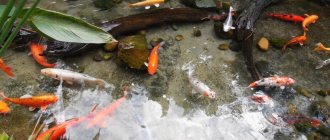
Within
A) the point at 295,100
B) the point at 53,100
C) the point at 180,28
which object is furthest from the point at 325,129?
the point at 53,100

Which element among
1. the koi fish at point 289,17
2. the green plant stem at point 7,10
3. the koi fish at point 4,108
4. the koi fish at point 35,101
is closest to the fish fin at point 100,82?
the koi fish at point 35,101

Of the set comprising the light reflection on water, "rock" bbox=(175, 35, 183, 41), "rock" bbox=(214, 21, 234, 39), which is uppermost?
"rock" bbox=(214, 21, 234, 39)

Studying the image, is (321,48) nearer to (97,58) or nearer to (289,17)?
(289,17)

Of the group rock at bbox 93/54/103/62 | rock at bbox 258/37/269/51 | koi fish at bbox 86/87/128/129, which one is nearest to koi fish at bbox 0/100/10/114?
koi fish at bbox 86/87/128/129

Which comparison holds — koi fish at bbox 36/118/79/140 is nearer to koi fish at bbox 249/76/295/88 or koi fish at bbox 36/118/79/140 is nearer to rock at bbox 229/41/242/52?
koi fish at bbox 249/76/295/88

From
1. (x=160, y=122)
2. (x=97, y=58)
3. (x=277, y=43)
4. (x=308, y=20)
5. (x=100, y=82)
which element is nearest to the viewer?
(x=160, y=122)

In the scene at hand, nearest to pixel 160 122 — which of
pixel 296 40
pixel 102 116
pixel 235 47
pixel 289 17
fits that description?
pixel 102 116
